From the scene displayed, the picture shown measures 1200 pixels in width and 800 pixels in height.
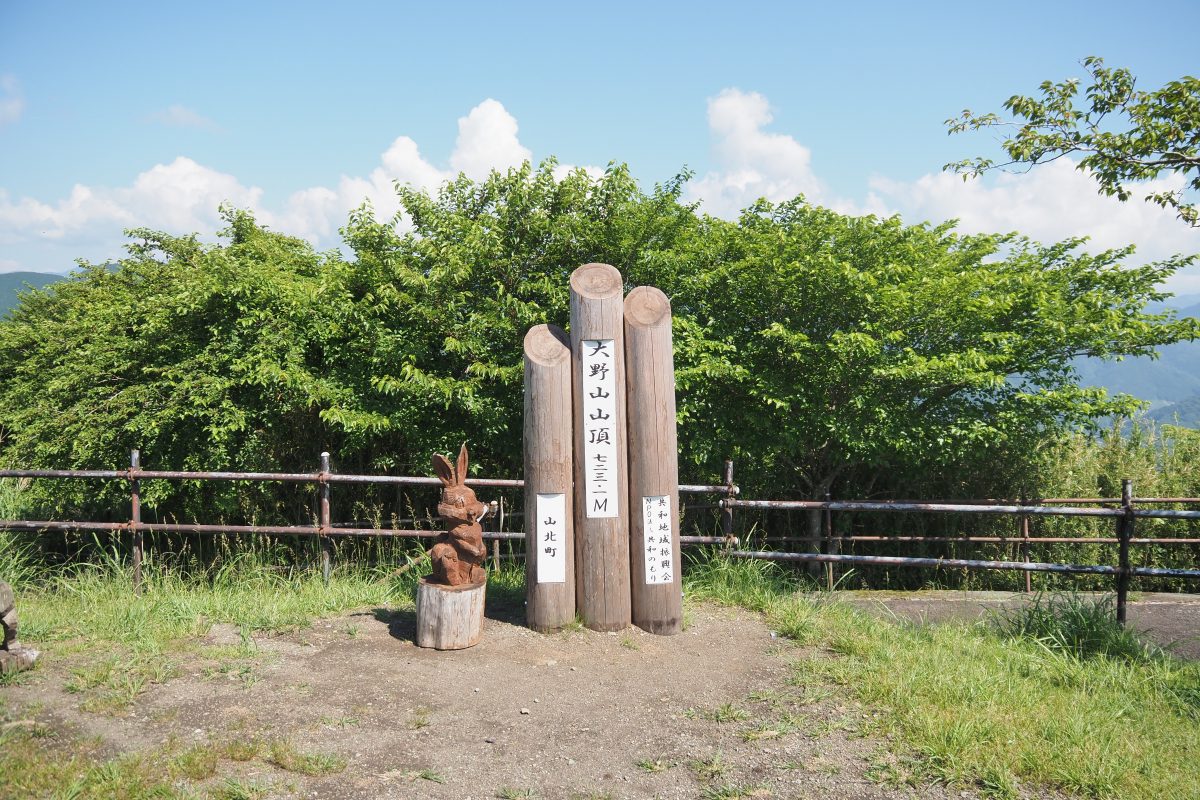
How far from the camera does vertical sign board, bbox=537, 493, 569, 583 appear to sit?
5.35 metres

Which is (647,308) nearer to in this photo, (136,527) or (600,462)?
(600,462)

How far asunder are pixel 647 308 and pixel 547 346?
0.74m

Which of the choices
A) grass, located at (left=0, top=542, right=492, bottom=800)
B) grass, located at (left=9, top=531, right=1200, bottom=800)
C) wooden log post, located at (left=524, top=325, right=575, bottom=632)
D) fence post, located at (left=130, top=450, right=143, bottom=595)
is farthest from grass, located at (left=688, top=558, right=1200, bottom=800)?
fence post, located at (left=130, top=450, right=143, bottom=595)

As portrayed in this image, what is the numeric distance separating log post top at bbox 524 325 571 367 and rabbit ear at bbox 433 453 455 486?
898 millimetres

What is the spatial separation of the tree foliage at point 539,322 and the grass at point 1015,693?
2553 mm

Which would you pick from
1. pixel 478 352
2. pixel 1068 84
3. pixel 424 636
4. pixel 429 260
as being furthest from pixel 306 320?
pixel 1068 84

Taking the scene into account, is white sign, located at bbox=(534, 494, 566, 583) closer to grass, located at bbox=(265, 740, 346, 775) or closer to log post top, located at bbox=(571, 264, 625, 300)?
log post top, located at bbox=(571, 264, 625, 300)

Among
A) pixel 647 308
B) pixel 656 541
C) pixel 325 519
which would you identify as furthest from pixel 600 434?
pixel 325 519

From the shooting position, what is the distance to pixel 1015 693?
14.3ft

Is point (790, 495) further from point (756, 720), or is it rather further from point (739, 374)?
point (756, 720)

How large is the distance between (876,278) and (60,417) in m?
8.38

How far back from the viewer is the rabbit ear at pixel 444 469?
5.23 meters

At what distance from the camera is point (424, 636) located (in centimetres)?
510

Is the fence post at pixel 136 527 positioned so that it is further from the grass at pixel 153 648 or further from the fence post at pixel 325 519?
the fence post at pixel 325 519
